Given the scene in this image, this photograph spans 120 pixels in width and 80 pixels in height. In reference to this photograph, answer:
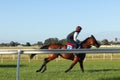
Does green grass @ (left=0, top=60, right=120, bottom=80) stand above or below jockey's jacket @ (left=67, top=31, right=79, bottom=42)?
below

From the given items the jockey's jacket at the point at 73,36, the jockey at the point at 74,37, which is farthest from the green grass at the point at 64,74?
the jockey's jacket at the point at 73,36

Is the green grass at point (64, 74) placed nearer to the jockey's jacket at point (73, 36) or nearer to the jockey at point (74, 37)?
the jockey at point (74, 37)

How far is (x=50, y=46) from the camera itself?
18562 mm

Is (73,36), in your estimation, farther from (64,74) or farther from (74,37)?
(64,74)

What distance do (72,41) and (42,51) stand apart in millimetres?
10120

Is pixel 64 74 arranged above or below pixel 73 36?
below

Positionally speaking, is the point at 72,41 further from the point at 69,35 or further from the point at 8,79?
the point at 8,79

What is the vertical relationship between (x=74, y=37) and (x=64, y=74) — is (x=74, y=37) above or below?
above

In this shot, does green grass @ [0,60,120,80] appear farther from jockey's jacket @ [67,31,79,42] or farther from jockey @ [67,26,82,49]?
jockey's jacket @ [67,31,79,42]

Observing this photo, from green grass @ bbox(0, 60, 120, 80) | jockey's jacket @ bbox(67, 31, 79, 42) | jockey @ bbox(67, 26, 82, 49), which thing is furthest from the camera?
jockey's jacket @ bbox(67, 31, 79, 42)

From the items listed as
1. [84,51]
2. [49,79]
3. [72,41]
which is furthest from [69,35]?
[84,51]

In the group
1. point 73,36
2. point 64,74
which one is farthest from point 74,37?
point 64,74

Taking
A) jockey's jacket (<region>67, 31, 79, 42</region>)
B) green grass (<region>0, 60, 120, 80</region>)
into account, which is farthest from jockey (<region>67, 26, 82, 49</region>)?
green grass (<region>0, 60, 120, 80</region>)

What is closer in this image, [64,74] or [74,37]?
[64,74]
